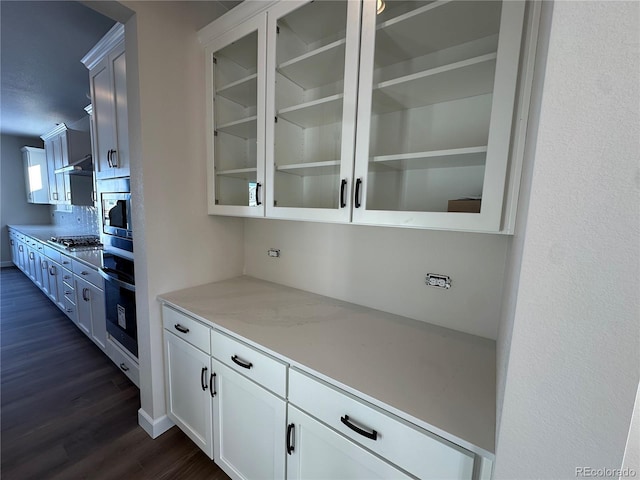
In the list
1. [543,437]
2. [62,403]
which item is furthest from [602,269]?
[62,403]

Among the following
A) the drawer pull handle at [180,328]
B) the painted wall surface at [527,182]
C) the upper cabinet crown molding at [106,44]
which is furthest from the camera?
the upper cabinet crown molding at [106,44]

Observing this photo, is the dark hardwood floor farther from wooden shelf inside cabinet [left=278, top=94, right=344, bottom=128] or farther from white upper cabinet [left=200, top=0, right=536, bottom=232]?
wooden shelf inside cabinet [left=278, top=94, right=344, bottom=128]

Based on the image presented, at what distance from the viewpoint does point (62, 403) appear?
186 cm

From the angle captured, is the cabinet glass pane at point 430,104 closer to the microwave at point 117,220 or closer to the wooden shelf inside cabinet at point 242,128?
the wooden shelf inside cabinet at point 242,128

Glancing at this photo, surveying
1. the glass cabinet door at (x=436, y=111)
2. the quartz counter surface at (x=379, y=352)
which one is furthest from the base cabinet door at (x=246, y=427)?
the glass cabinet door at (x=436, y=111)

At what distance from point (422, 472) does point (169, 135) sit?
1.81 m

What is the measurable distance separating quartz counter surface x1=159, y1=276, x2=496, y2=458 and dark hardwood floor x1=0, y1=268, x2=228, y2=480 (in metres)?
0.88

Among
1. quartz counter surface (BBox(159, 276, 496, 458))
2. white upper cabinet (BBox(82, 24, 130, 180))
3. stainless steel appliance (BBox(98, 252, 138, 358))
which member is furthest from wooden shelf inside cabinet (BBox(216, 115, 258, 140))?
stainless steel appliance (BBox(98, 252, 138, 358))

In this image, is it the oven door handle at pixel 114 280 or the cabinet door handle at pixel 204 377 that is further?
the oven door handle at pixel 114 280

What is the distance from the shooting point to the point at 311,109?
1291 millimetres

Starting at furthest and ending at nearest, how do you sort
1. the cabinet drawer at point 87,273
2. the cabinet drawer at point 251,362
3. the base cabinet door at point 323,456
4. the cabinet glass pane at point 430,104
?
the cabinet drawer at point 87,273, the cabinet drawer at point 251,362, the cabinet glass pane at point 430,104, the base cabinet door at point 323,456

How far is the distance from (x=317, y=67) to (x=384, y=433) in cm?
151

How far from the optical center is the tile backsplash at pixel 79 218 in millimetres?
3720

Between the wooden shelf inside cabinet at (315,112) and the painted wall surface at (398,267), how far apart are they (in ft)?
1.86
